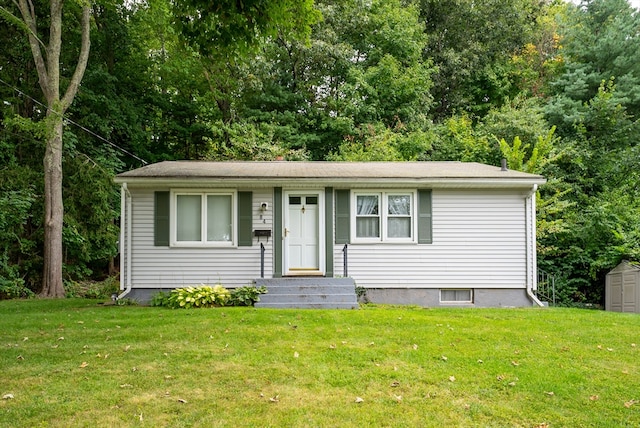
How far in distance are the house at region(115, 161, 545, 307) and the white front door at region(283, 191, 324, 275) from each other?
23mm

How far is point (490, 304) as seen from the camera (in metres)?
10.2

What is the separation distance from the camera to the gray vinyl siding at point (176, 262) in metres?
9.96

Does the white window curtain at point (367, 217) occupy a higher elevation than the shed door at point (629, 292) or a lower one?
higher

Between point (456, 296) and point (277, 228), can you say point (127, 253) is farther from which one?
point (456, 296)

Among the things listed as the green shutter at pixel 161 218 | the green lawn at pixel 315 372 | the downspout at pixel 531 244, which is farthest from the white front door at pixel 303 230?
the downspout at pixel 531 244

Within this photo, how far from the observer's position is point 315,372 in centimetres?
474

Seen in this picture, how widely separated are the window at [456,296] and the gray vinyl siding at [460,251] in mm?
179

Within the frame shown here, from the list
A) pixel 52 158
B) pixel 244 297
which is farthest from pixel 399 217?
pixel 52 158

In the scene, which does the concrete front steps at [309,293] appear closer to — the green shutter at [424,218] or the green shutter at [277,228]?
the green shutter at [277,228]

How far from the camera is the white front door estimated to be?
10266mm

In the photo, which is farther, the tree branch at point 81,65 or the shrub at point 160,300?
the tree branch at point 81,65

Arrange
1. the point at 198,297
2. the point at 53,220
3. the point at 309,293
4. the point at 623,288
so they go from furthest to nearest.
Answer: the point at 53,220, the point at 623,288, the point at 309,293, the point at 198,297

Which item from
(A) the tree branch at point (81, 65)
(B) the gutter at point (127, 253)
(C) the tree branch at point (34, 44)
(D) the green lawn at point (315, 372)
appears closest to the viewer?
(D) the green lawn at point (315, 372)

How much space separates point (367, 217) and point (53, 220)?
825 centimetres
